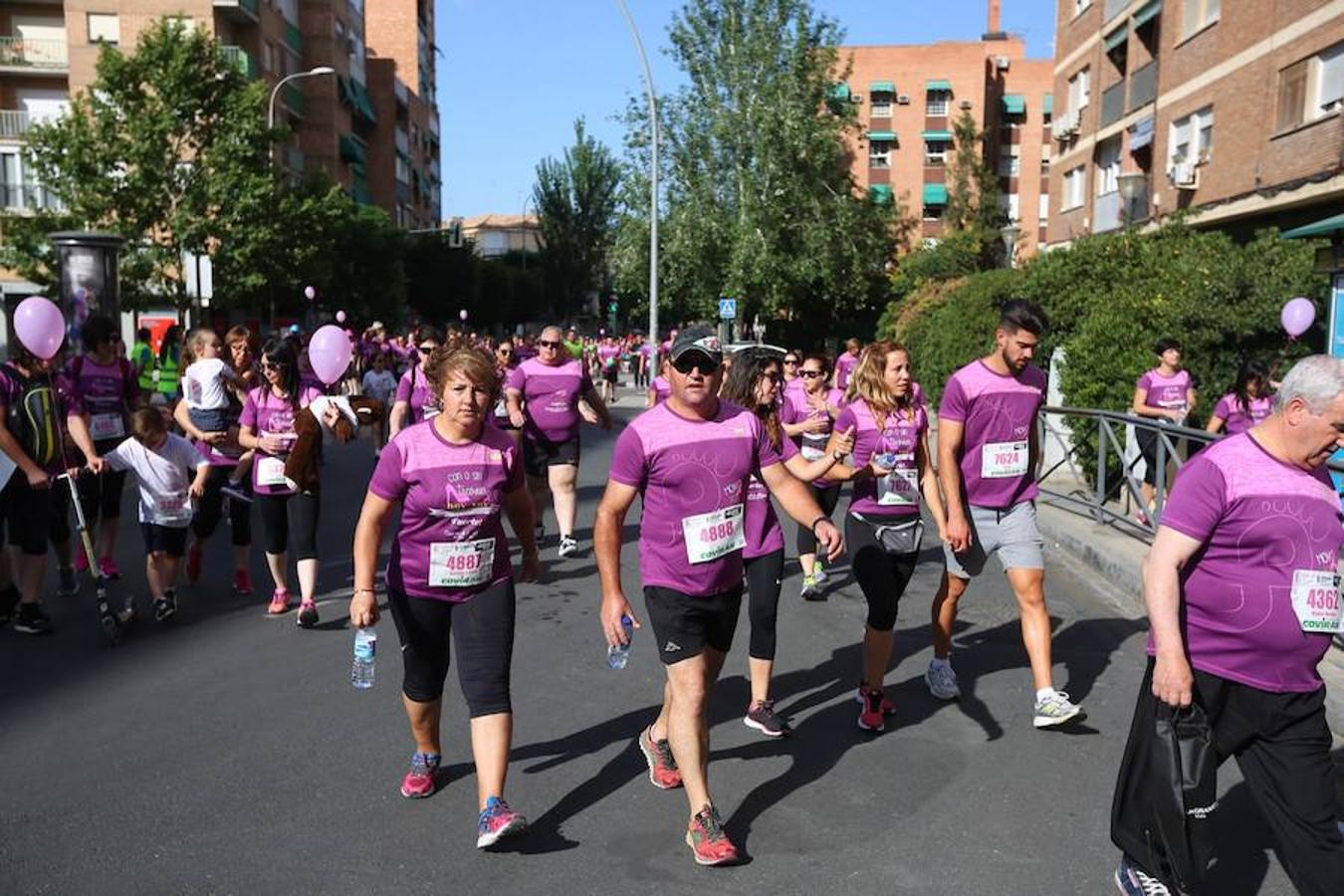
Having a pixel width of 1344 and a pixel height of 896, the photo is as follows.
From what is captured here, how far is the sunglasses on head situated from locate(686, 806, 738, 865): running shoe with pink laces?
1405mm

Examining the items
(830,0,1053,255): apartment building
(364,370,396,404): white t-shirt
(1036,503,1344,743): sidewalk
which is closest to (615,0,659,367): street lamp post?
(364,370,396,404): white t-shirt

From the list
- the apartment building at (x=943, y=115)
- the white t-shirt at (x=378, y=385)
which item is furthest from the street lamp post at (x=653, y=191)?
the apartment building at (x=943, y=115)

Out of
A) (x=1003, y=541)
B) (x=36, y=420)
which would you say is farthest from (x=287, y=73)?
(x=1003, y=541)

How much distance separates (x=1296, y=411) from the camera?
297 cm

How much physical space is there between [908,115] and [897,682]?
220ft

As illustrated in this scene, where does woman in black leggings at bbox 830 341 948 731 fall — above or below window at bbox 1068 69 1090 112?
below

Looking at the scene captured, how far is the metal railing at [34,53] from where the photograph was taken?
4059cm

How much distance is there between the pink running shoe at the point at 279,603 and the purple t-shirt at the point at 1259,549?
535 cm

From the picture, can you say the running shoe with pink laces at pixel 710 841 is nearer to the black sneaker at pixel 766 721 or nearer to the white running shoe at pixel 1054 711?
the black sneaker at pixel 766 721

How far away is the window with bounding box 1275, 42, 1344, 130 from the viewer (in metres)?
18.9

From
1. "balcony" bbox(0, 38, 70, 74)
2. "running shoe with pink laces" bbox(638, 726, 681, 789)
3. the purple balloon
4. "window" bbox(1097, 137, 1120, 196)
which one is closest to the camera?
"running shoe with pink laces" bbox(638, 726, 681, 789)

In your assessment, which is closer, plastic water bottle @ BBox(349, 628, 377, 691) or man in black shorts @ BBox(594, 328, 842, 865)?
man in black shorts @ BBox(594, 328, 842, 865)

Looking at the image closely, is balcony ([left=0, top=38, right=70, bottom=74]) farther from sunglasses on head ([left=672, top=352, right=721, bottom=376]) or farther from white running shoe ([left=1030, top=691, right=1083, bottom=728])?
white running shoe ([left=1030, top=691, right=1083, bottom=728])

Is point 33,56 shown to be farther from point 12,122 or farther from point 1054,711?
point 1054,711
